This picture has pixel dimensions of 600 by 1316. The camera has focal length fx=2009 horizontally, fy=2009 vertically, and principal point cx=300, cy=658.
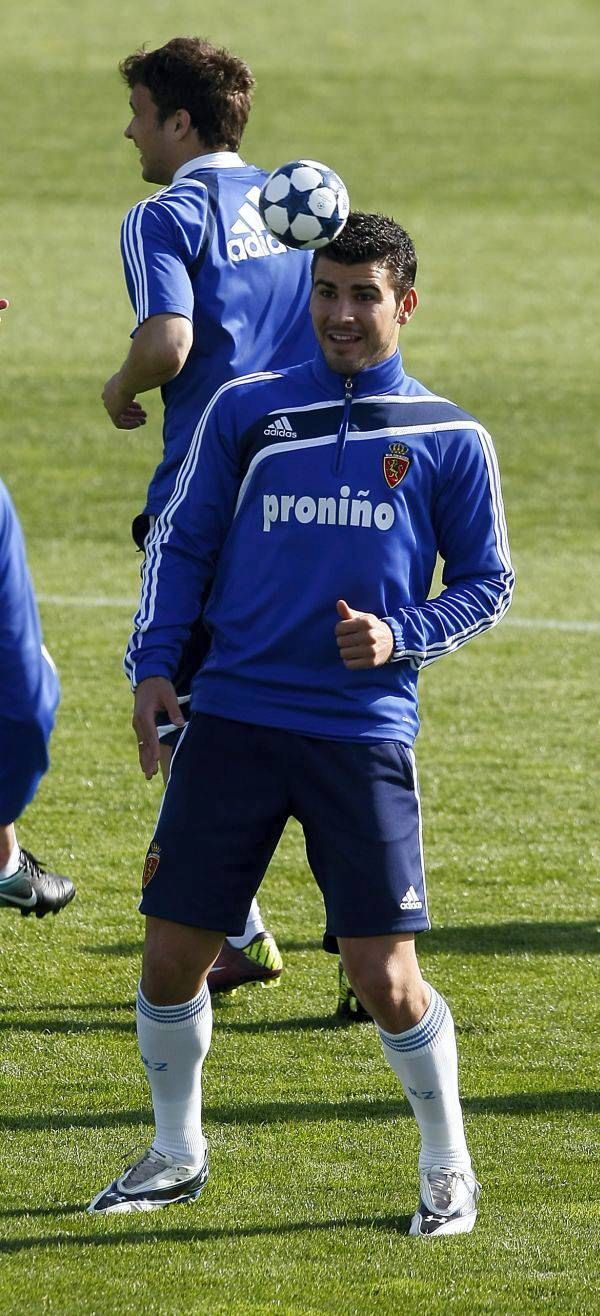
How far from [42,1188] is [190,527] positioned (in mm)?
1450

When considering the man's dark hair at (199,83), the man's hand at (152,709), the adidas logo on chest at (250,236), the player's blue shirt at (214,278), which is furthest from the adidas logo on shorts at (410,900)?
the man's dark hair at (199,83)

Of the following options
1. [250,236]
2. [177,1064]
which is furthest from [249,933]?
[250,236]

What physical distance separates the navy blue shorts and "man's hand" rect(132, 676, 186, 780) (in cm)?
7

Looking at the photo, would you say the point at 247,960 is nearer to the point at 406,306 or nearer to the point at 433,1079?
the point at 433,1079

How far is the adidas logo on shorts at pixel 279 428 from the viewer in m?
4.03

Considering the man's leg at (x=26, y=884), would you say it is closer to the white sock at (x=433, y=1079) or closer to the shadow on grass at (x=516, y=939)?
the shadow on grass at (x=516, y=939)

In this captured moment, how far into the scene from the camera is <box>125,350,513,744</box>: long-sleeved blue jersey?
3.99 m

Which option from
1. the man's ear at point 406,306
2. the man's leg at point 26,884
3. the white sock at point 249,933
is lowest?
the white sock at point 249,933

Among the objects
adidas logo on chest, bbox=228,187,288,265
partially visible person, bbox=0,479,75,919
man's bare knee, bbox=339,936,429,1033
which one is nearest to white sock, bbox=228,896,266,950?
partially visible person, bbox=0,479,75,919

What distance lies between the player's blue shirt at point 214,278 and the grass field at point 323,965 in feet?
4.91

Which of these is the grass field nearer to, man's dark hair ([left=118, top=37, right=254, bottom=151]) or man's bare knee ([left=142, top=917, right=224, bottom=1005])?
man's bare knee ([left=142, top=917, right=224, bottom=1005])

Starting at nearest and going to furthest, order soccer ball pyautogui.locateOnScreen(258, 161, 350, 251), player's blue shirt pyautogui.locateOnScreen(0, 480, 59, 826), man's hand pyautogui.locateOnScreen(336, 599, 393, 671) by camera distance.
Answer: player's blue shirt pyautogui.locateOnScreen(0, 480, 59, 826), man's hand pyautogui.locateOnScreen(336, 599, 393, 671), soccer ball pyautogui.locateOnScreen(258, 161, 350, 251)

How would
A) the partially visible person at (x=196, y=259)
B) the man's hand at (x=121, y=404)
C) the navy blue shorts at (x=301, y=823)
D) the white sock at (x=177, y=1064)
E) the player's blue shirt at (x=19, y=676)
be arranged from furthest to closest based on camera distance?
the man's hand at (x=121, y=404)
the partially visible person at (x=196, y=259)
the white sock at (x=177, y=1064)
the navy blue shorts at (x=301, y=823)
the player's blue shirt at (x=19, y=676)

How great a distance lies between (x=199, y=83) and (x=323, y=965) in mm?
2531
